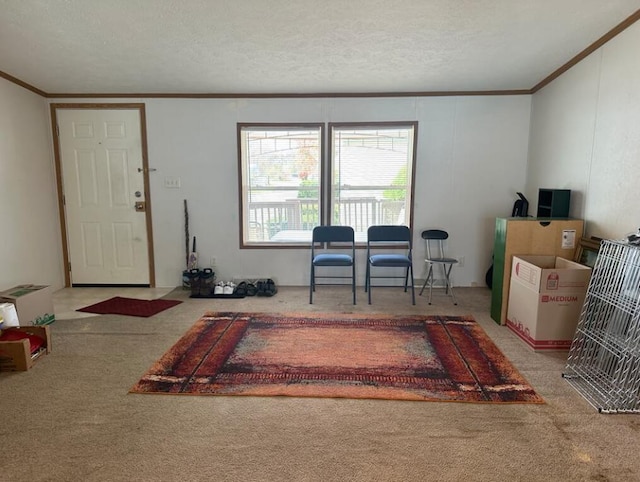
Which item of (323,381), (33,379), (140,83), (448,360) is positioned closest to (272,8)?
(140,83)

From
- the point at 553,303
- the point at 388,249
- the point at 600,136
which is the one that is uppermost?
the point at 600,136

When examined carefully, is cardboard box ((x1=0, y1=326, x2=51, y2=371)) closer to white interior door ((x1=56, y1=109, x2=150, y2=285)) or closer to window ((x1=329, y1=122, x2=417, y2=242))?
white interior door ((x1=56, y1=109, x2=150, y2=285))

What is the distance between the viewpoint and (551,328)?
2.77 meters

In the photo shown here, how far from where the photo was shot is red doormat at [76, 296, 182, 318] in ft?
12.0

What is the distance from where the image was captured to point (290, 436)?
184 cm

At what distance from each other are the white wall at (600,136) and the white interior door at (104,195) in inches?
175

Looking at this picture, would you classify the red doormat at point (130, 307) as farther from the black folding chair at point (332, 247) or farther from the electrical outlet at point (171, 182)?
the black folding chair at point (332, 247)

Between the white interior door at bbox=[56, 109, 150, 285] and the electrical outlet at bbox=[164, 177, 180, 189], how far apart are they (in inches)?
11.0

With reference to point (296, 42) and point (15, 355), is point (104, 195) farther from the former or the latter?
point (296, 42)

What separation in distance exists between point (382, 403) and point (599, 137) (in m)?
2.71

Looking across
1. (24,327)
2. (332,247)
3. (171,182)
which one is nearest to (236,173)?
(171,182)

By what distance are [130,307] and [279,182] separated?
2096 mm

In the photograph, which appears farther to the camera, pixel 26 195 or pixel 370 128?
pixel 370 128

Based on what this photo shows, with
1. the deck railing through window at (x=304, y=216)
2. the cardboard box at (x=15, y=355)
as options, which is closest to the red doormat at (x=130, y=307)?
the cardboard box at (x=15, y=355)
